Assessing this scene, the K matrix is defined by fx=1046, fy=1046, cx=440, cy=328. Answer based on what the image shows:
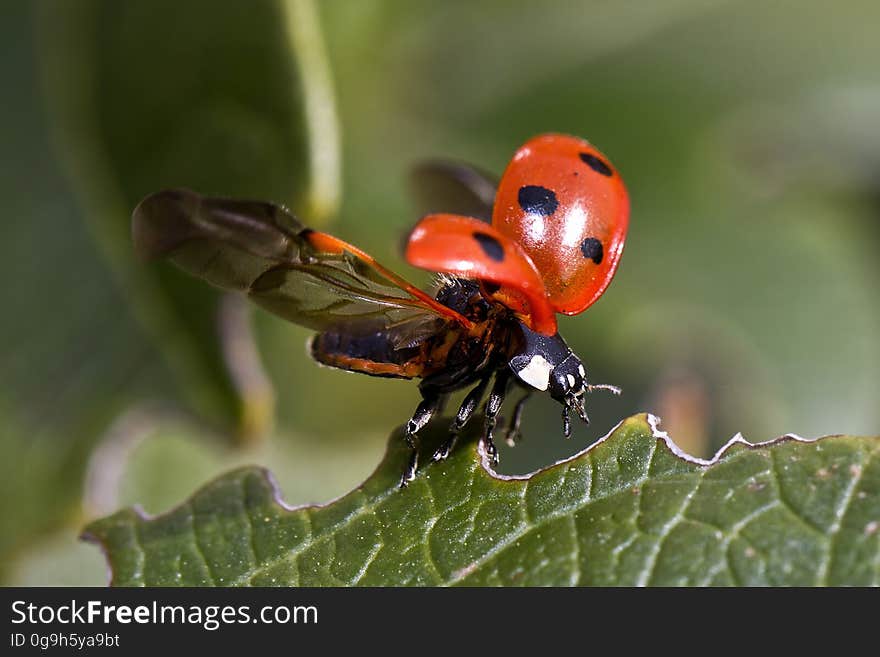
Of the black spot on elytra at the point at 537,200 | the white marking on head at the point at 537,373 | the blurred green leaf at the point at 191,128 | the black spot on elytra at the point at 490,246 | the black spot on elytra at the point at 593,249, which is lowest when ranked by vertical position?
the white marking on head at the point at 537,373

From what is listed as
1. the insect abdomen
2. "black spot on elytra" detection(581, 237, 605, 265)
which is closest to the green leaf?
the insect abdomen

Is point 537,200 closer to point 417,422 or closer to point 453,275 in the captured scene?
point 453,275

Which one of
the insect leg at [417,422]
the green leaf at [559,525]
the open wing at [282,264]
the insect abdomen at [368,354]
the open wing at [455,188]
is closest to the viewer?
the green leaf at [559,525]

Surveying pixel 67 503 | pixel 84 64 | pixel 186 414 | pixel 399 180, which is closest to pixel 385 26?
pixel 399 180

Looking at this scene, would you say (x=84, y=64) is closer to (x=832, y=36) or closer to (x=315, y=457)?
(x=315, y=457)

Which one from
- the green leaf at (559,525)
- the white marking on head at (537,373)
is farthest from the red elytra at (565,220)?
the green leaf at (559,525)

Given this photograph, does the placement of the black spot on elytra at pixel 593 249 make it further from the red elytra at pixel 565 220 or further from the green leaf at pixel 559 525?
the green leaf at pixel 559 525
